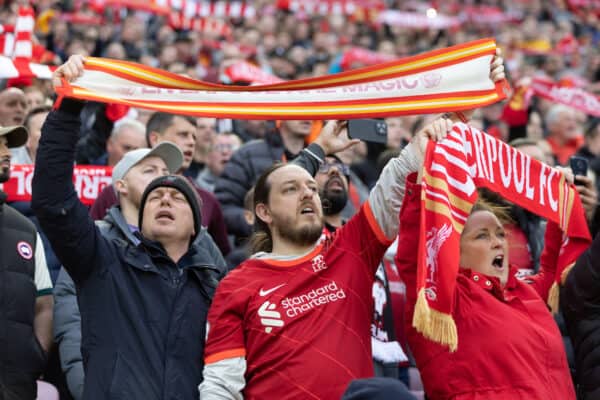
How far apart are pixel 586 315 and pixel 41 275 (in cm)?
256

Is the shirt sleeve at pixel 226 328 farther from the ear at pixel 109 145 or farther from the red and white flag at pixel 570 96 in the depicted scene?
the red and white flag at pixel 570 96

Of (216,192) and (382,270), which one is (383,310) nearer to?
(382,270)

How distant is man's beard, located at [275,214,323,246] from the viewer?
459 centimetres

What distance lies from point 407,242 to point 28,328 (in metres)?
1.80

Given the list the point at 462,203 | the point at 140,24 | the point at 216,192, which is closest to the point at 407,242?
the point at 462,203

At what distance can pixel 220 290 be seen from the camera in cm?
441

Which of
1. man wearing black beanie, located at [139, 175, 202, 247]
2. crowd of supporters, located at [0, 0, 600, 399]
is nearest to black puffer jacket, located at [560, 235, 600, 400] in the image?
crowd of supporters, located at [0, 0, 600, 399]

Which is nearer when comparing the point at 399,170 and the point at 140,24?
the point at 399,170

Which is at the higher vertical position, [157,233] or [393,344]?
[157,233]

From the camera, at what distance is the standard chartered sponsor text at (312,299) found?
427 centimetres

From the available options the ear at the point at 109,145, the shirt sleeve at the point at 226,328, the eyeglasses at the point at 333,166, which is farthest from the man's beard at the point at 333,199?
the ear at the point at 109,145

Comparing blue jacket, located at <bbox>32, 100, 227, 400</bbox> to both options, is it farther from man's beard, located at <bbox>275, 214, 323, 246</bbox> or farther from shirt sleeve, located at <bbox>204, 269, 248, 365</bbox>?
man's beard, located at <bbox>275, 214, 323, 246</bbox>

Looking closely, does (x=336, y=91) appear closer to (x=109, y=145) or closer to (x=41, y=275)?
(x=41, y=275)

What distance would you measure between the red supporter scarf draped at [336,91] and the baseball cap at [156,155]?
3.26 ft
